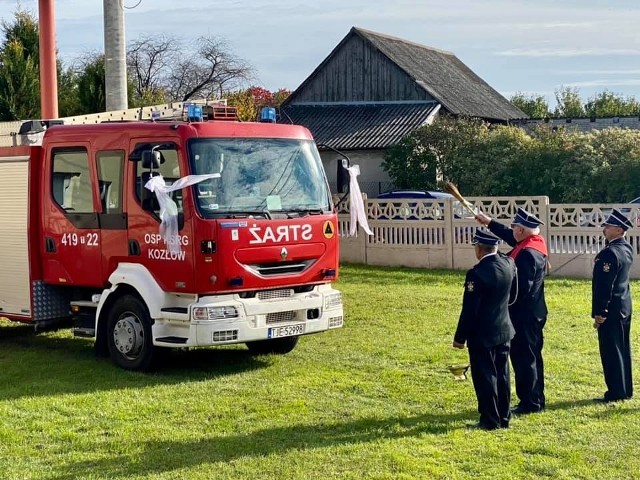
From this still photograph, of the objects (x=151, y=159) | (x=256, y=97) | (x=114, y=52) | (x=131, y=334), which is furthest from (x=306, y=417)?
(x=256, y=97)

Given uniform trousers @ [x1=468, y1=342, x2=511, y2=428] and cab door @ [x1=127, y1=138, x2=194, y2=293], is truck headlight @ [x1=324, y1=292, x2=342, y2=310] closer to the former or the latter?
cab door @ [x1=127, y1=138, x2=194, y2=293]

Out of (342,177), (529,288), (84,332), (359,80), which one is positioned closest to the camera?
(529,288)

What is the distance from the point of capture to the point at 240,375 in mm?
10320

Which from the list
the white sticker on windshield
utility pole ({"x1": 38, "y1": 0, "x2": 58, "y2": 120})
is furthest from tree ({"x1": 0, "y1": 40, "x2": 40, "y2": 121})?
the white sticker on windshield

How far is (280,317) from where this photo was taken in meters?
10.3

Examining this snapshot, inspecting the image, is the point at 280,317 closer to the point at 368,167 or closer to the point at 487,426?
the point at 487,426

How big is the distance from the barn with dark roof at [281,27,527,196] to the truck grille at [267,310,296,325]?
26145 mm

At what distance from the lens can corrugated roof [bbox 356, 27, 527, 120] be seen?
41.5 m

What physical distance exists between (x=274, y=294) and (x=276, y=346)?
4.81 feet

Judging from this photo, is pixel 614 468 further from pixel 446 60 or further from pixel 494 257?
pixel 446 60

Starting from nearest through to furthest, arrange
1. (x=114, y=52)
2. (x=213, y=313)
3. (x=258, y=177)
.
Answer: (x=213, y=313)
(x=258, y=177)
(x=114, y=52)

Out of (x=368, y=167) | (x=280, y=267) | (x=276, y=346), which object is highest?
(x=368, y=167)

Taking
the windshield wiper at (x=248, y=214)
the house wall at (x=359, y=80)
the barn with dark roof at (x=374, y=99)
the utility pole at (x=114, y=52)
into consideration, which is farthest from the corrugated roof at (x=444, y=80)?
the windshield wiper at (x=248, y=214)

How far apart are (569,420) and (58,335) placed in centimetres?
798
